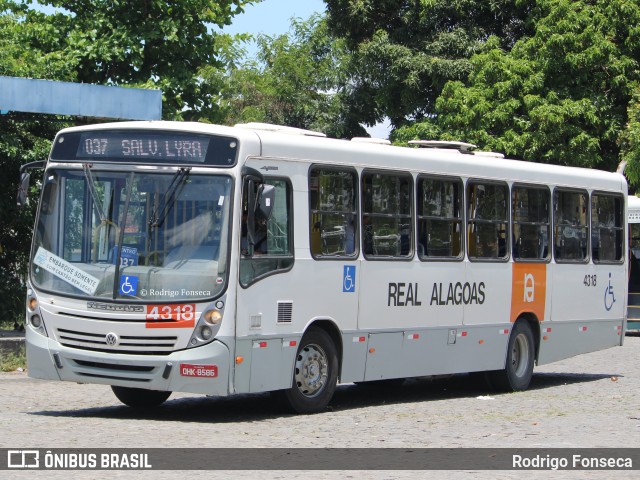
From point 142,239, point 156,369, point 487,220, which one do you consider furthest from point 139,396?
point 487,220

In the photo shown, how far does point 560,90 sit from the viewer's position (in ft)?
115

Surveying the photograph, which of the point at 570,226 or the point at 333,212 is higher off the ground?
the point at 570,226

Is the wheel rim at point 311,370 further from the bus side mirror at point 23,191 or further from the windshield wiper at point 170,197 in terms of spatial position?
the bus side mirror at point 23,191

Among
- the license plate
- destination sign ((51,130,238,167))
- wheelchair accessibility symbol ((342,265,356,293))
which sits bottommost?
the license plate

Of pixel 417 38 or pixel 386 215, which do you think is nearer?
pixel 386 215

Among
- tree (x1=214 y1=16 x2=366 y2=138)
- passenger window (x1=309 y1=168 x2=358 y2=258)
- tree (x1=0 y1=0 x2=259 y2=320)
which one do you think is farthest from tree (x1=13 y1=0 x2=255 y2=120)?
tree (x1=214 y1=16 x2=366 y2=138)

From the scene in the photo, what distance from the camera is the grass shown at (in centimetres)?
1720

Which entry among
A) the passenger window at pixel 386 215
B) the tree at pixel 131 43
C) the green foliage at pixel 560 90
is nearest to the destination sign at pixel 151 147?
the passenger window at pixel 386 215

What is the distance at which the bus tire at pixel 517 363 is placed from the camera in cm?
1684

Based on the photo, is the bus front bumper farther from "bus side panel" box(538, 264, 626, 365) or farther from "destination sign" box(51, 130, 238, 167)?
"bus side panel" box(538, 264, 626, 365)

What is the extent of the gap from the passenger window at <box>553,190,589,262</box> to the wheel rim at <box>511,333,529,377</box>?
142 cm

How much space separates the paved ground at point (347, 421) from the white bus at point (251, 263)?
0.43 m

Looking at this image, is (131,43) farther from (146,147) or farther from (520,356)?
(146,147)

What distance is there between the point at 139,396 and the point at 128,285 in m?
2.03
